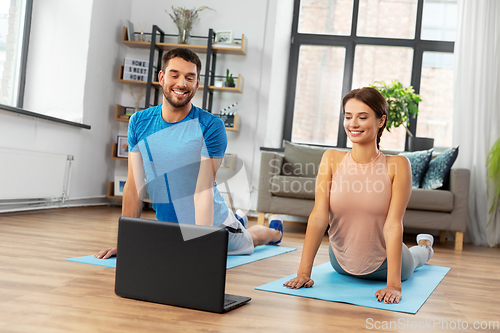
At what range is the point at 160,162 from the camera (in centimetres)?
174

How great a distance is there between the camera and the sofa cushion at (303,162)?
4.00 metres

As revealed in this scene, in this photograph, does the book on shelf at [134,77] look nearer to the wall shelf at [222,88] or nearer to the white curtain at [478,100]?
the wall shelf at [222,88]

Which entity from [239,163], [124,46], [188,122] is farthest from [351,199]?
[124,46]

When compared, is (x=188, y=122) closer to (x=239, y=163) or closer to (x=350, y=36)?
(x=239, y=163)

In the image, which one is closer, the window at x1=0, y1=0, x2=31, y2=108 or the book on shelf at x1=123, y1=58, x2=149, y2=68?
the window at x1=0, y1=0, x2=31, y2=108

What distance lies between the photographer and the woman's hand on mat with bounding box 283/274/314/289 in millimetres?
1597

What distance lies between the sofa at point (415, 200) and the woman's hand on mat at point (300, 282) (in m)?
1.86

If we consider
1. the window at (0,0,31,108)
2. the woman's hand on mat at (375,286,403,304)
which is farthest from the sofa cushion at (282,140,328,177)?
the woman's hand on mat at (375,286,403,304)

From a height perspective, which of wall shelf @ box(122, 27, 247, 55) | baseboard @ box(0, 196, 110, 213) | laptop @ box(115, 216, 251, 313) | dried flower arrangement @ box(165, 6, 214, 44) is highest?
dried flower arrangement @ box(165, 6, 214, 44)

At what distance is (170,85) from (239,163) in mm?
2951

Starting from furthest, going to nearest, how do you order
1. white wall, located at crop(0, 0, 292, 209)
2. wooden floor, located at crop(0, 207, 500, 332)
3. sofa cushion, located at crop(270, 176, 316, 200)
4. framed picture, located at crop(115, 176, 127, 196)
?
1. framed picture, located at crop(115, 176, 127, 196)
2. white wall, located at crop(0, 0, 292, 209)
3. sofa cushion, located at crop(270, 176, 316, 200)
4. wooden floor, located at crop(0, 207, 500, 332)

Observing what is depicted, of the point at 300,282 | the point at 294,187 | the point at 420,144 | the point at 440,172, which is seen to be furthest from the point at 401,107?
the point at 300,282

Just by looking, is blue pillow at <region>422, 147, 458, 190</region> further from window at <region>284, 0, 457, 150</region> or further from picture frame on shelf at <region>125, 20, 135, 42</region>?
picture frame on shelf at <region>125, 20, 135, 42</region>

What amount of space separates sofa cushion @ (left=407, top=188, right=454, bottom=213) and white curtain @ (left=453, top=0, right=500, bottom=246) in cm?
74
